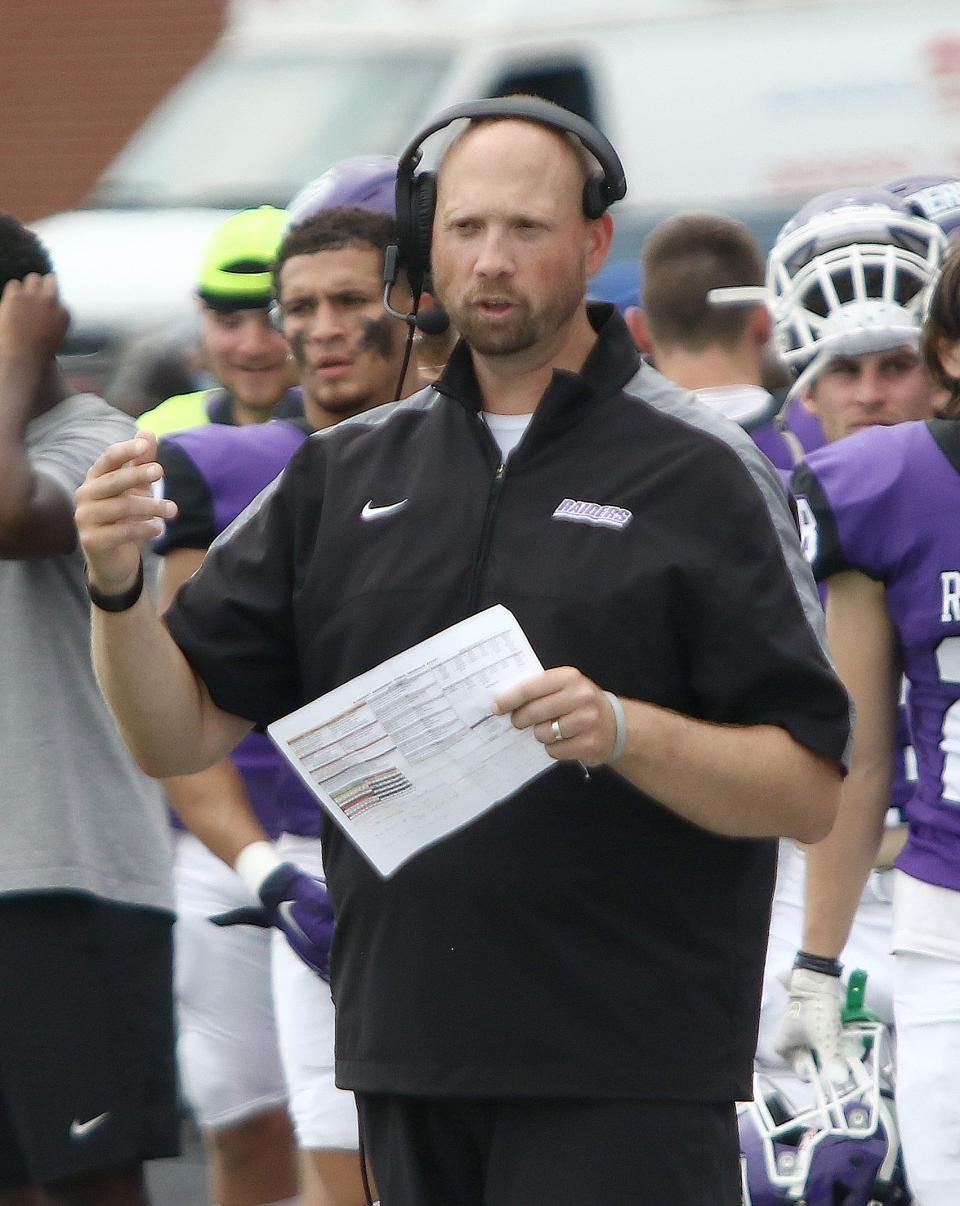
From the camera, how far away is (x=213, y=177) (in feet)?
35.8

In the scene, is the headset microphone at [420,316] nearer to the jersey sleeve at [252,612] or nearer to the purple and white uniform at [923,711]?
the jersey sleeve at [252,612]

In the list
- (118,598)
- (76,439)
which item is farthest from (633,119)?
(118,598)

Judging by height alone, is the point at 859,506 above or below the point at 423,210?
below

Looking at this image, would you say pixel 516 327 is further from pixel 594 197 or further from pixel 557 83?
pixel 557 83

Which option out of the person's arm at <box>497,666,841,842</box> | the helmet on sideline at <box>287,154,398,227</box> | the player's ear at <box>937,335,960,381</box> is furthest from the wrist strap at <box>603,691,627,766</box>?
the helmet on sideline at <box>287,154,398,227</box>

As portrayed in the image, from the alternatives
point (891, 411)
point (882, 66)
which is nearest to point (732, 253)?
point (891, 411)

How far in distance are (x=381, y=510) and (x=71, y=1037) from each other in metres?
1.38

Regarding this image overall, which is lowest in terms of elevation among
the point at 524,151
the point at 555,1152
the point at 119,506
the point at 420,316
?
the point at 555,1152

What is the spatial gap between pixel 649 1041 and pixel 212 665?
738mm

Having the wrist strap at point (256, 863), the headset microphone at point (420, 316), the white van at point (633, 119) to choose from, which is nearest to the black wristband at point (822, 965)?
the wrist strap at point (256, 863)

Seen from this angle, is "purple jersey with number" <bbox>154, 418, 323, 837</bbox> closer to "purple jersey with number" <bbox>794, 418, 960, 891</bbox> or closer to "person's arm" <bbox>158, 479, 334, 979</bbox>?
"person's arm" <bbox>158, 479, 334, 979</bbox>

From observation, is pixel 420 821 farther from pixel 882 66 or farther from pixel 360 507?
pixel 882 66

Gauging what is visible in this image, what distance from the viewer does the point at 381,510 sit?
3.10 meters

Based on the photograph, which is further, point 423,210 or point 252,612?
point 423,210
